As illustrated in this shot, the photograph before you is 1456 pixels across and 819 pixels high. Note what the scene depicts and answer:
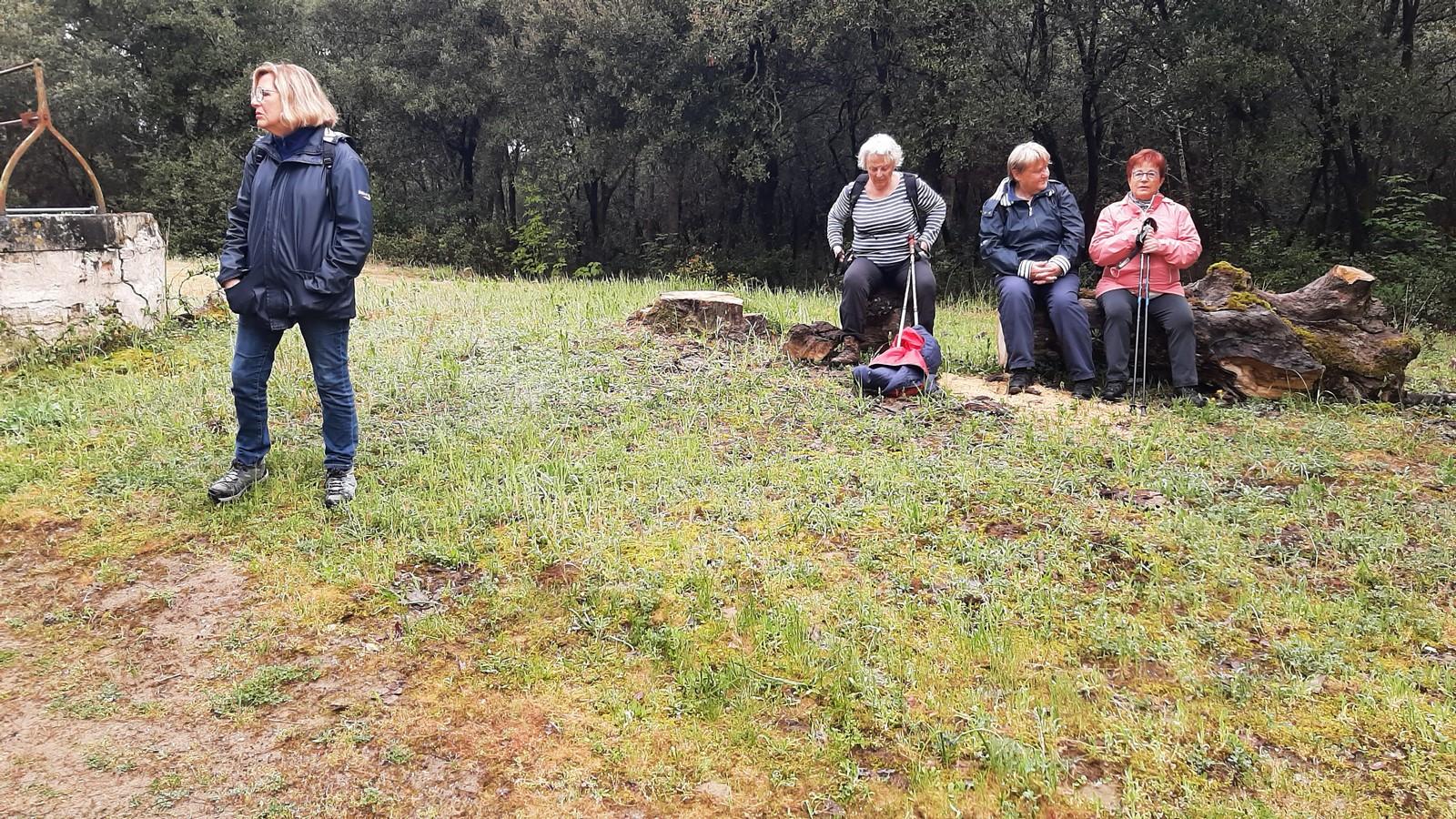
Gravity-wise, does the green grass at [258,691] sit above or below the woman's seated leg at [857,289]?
below

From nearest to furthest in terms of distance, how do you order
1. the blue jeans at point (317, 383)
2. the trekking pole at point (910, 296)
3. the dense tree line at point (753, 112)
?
the blue jeans at point (317, 383) → the trekking pole at point (910, 296) → the dense tree line at point (753, 112)

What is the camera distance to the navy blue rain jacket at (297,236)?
11.6 ft

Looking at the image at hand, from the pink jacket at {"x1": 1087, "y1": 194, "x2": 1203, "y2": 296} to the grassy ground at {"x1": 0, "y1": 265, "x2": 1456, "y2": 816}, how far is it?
1.01 m

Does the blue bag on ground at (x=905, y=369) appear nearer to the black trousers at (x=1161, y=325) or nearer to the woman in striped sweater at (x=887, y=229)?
the woman in striped sweater at (x=887, y=229)

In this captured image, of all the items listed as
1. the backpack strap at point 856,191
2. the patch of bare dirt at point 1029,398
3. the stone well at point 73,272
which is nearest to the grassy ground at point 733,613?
the patch of bare dirt at point 1029,398

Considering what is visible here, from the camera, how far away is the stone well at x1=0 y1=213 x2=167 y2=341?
18.6 feet

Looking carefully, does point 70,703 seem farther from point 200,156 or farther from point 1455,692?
point 200,156

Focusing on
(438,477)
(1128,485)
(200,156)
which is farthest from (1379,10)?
(200,156)

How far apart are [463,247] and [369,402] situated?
1639cm

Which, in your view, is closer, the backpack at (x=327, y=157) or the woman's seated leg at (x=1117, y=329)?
the backpack at (x=327, y=157)

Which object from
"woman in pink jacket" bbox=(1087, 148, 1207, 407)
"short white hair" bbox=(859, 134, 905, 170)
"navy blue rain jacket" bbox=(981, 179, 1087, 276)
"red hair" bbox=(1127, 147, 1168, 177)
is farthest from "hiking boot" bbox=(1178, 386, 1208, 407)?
"short white hair" bbox=(859, 134, 905, 170)

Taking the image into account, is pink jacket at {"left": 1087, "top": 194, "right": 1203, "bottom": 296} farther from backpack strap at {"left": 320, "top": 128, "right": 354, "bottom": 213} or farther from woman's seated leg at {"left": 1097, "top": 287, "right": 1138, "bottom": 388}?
backpack strap at {"left": 320, "top": 128, "right": 354, "bottom": 213}

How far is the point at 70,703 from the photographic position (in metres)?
2.55

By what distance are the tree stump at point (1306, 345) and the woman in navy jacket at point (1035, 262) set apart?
0.28m
